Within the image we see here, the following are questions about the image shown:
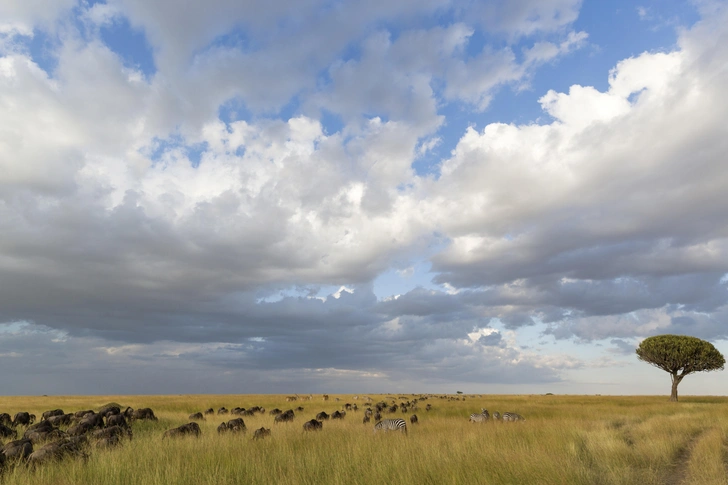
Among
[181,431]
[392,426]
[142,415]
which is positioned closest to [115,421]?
[142,415]

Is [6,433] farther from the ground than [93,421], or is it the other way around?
[93,421]

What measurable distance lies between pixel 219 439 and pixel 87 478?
5918mm

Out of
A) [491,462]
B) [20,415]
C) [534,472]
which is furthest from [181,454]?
[20,415]

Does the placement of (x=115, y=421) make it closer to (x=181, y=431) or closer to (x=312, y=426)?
(x=181, y=431)

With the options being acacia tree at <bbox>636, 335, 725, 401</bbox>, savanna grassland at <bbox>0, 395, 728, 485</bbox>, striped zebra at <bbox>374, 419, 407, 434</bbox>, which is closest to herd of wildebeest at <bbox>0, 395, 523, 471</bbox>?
striped zebra at <bbox>374, 419, 407, 434</bbox>

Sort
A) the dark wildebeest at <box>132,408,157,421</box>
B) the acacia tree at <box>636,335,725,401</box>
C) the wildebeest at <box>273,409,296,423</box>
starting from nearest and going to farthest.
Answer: the dark wildebeest at <box>132,408,157,421</box> → the wildebeest at <box>273,409,296,423</box> → the acacia tree at <box>636,335,725,401</box>

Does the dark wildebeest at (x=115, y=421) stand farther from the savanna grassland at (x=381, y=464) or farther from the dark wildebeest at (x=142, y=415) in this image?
the savanna grassland at (x=381, y=464)

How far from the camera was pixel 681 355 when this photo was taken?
59500 millimetres

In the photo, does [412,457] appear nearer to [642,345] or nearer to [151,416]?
[151,416]

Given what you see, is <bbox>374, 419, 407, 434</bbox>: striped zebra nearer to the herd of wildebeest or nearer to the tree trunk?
the herd of wildebeest

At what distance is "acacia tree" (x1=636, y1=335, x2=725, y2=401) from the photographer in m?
59.6

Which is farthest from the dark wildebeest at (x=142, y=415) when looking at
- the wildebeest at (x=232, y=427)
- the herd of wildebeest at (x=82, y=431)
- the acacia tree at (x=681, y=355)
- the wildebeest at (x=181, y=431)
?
the acacia tree at (x=681, y=355)

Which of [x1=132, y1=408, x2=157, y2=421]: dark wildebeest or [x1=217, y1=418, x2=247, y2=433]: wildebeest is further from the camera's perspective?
[x1=132, y1=408, x2=157, y2=421]: dark wildebeest

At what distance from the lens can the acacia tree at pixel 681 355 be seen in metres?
59.6
